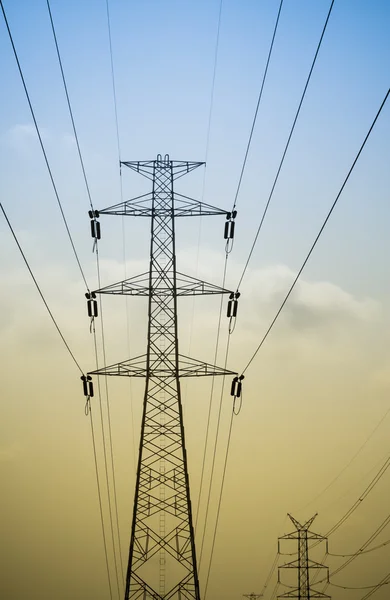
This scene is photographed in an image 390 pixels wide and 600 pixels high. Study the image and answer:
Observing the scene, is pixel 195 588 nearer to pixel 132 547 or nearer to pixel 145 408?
pixel 132 547

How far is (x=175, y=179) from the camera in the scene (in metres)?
27.4

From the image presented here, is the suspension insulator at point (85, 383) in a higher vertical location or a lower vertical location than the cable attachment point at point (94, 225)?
lower

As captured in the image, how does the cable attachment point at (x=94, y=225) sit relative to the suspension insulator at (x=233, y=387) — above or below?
above

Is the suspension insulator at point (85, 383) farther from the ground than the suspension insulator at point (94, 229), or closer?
closer

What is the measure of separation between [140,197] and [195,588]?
1347cm

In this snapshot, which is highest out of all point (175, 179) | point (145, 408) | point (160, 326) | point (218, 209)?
point (175, 179)

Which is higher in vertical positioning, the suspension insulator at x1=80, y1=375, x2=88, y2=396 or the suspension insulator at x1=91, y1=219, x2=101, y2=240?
the suspension insulator at x1=91, y1=219, x2=101, y2=240

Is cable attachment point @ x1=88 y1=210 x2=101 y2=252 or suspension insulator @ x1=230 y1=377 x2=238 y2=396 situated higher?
cable attachment point @ x1=88 y1=210 x2=101 y2=252

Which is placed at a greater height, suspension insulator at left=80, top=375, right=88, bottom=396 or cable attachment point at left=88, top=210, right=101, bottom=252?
cable attachment point at left=88, top=210, right=101, bottom=252

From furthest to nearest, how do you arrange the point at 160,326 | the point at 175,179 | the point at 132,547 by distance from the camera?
the point at 175,179 → the point at 160,326 → the point at 132,547

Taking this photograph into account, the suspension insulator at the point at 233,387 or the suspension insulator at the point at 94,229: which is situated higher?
the suspension insulator at the point at 94,229

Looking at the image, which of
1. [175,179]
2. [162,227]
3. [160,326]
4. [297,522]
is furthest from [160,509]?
[297,522]

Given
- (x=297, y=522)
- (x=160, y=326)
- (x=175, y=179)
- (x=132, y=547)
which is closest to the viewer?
(x=132, y=547)

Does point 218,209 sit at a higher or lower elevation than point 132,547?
higher
